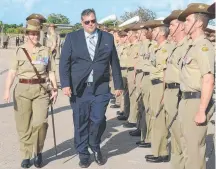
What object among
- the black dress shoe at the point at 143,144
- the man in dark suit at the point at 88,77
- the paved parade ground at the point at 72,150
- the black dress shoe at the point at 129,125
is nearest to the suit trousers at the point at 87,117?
the man in dark suit at the point at 88,77

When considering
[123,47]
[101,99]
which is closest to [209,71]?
[101,99]

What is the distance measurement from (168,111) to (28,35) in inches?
85.9

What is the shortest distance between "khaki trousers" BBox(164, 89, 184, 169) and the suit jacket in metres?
1.12

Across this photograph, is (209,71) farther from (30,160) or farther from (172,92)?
(30,160)

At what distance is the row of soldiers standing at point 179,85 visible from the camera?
4.59m

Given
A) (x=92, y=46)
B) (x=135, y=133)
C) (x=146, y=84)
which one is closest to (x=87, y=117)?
(x=92, y=46)

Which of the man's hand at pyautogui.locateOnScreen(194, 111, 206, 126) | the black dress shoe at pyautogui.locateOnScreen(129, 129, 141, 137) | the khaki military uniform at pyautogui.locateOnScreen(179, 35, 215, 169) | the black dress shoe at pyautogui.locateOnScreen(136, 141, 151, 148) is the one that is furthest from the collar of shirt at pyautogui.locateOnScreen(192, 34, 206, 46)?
the black dress shoe at pyautogui.locateOnScreen(129, 129, 141, 137)

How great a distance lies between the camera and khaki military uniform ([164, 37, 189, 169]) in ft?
17.7

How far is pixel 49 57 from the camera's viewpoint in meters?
6.47

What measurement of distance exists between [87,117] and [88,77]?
0.59m

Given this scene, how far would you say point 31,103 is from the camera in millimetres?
6344

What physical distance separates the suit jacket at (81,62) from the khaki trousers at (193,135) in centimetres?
194

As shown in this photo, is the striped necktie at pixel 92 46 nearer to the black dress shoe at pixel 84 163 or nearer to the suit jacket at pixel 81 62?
the suit jacket at pixel 81 62

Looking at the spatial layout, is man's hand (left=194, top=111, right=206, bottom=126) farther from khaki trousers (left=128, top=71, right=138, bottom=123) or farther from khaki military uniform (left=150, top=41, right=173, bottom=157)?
khaki trousers (left=128, top=71, right=138, bottom=123)
